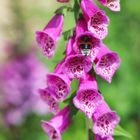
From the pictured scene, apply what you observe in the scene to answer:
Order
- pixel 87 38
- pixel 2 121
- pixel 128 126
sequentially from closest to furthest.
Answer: pixel 87 38 → pixel 128 126 → pixel 2 121

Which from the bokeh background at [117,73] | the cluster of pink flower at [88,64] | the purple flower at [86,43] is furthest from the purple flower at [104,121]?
the bokeh background at [117,73]

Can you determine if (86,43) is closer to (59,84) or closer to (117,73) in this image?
(59,84)

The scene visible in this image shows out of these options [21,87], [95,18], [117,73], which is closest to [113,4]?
[95,18]

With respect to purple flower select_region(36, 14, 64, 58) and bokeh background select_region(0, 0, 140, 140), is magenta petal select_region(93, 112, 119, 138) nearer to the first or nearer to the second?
purple flower select_region(36, 14, 64, 58)

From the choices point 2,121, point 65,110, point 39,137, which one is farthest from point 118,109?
point 65,110

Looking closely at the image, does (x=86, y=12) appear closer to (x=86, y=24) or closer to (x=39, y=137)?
(x=86, y=24)

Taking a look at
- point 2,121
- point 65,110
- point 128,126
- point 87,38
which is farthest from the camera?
point 2,121

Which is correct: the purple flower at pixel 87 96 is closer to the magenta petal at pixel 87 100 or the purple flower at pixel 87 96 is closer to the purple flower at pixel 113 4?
the magenta petal at pixel 87 100
